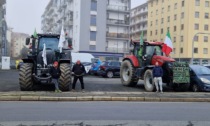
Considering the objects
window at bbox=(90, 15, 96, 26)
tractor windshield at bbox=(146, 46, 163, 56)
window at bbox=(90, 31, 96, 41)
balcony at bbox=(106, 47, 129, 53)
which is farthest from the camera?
balcony at bbox=(106, 47, 129, 53)

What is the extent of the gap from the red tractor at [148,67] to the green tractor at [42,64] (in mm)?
4229

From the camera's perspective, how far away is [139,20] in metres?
99.5

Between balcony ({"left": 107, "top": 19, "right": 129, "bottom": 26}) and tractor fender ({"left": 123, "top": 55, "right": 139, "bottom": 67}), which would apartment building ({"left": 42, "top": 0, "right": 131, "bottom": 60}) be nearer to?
balcony ({"left": 107, "top": 19, "right": 129, "bottom": 26})

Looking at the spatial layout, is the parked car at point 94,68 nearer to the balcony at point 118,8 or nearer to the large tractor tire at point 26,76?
the large tractor tire at point 26,76

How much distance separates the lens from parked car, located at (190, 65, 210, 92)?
18125mm

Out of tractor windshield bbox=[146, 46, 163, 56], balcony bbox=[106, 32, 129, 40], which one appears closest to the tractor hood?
tractor windshield bbox=[146, 46, 163, 56]

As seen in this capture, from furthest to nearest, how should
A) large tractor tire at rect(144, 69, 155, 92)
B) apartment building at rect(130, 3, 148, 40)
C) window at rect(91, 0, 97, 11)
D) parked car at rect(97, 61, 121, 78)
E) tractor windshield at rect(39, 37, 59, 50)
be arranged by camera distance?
1. apartment building at rect(130, 3, 148, 40)
2. window at rect(91, 0, 97, 11)
3. parked car at rect(97, 61, 121, 78)
4. large tractor tire at rect(144, 69, 155, 92)
5. tractor windshield at rect(39, 37, 59, 50)

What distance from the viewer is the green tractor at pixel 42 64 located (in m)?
16.0

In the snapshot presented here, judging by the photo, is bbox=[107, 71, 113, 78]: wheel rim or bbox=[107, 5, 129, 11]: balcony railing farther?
bbox=[107, 5, 129, 11]: balcony railing

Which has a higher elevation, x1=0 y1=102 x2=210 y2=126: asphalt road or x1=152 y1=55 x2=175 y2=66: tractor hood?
x1=152 y1=55 x2=175 y2=66: tractor hood

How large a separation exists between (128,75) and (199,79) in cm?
457

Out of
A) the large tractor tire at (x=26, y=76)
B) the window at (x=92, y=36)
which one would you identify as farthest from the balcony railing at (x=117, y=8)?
the large tractor tire at (x=26, y=76)

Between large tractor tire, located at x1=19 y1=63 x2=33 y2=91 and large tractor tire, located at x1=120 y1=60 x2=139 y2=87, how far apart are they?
6417 mm

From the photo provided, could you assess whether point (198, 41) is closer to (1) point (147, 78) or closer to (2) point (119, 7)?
(2) point (119, 7)
